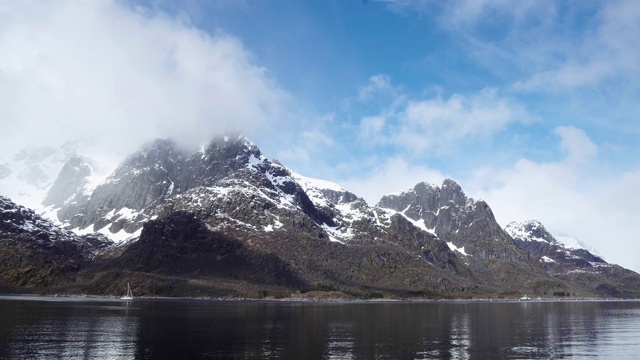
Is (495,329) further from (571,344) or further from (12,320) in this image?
(12,320)

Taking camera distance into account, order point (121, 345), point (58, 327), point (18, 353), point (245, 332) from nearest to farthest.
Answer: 1. point (18, 353)
2. point (121, 345)
3. point (245, 332)
4. point (58, 327)

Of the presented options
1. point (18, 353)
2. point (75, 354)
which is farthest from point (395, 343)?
point (18, 353)

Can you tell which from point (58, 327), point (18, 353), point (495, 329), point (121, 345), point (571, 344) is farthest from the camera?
point (495, 329)

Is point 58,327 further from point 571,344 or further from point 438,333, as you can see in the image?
point 571,344

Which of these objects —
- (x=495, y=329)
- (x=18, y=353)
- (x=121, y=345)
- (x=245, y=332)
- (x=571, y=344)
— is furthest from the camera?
(x=495, y=329)

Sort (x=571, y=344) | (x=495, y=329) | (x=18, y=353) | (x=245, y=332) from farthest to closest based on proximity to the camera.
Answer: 1. (x=495, y=329)
2. (x=245, y=332)
3. (x=571, y=344)
4. (x=18, y=353)

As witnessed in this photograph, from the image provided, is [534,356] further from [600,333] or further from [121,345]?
[121,345]

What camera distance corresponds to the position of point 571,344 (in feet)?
392

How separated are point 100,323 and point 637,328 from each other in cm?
16019

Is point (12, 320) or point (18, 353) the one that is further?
point (12, 320)

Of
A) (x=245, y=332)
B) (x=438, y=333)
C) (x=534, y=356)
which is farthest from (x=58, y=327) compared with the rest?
(x=534, y=356)

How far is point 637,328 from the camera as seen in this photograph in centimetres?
16225

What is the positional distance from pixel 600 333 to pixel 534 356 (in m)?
59.8

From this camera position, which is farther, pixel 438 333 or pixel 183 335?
pixel 438 333
